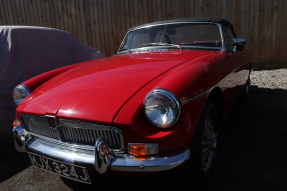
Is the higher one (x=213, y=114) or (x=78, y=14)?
(x=78, y=14)

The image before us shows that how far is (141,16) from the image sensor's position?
638cm

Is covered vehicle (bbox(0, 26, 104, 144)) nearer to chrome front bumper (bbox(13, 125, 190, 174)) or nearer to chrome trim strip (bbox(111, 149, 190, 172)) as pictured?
chrome front bumper (bbox(13, 125, 190, 174))

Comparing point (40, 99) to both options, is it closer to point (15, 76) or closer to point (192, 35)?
point (15, 76)

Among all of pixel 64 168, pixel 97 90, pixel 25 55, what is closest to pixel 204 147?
pixel 97 90

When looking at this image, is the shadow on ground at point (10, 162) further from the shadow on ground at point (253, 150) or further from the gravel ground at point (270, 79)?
the gravel ground at point (270, 79)

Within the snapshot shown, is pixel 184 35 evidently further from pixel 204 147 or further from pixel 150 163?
pixel 150 163

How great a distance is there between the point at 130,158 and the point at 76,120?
45 cm

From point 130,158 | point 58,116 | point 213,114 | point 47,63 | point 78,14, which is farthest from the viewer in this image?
point 78,14

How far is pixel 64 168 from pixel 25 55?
2.46m

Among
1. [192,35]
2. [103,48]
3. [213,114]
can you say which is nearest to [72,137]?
[213,114]

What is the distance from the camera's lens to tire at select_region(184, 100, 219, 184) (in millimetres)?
1663

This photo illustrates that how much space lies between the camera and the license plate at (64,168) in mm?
1625

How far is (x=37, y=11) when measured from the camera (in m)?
6.83

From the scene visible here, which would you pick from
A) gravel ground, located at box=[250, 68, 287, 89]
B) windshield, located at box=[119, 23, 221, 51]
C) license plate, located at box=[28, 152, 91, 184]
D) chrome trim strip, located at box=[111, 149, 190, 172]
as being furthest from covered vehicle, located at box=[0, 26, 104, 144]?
gravel ground, located at box=[250, 68, 287, 89]
